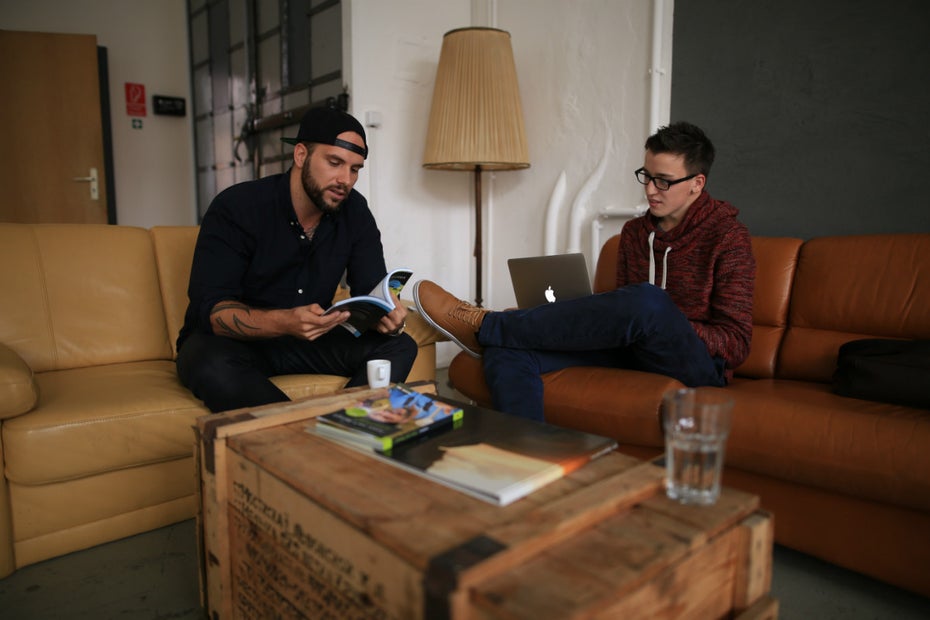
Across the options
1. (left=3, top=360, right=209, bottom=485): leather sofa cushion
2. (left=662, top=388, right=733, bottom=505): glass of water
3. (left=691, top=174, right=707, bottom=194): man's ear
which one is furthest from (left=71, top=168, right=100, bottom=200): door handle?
(left=662, top=388, right=733, bottom=505): glass of water

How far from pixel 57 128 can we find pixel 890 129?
14.0ft

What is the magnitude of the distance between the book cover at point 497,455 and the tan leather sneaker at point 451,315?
733mm

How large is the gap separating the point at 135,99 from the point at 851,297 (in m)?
4.67

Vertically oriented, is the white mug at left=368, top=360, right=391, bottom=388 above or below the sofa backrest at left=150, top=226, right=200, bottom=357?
below

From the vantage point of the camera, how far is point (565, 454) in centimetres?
92

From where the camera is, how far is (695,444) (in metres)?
0.79

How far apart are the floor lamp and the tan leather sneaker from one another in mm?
1018

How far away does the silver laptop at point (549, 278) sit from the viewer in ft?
6.21

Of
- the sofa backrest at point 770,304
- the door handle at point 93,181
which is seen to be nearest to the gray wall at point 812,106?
the sofa backrest at point 770,304

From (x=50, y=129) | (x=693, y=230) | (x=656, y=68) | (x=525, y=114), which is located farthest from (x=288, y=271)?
(x=50, y=129)

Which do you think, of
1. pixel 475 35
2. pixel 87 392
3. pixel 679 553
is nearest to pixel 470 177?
pixel 475 35

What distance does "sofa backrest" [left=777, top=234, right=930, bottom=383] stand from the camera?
1638 mm

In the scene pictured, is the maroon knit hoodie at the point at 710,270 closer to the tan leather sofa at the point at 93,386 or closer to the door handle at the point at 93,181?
the tan leather sofa at the point at 93,386

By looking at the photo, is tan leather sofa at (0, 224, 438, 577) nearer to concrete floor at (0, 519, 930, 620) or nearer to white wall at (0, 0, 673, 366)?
→ concrete floor at (0, 519, 930, 620)
